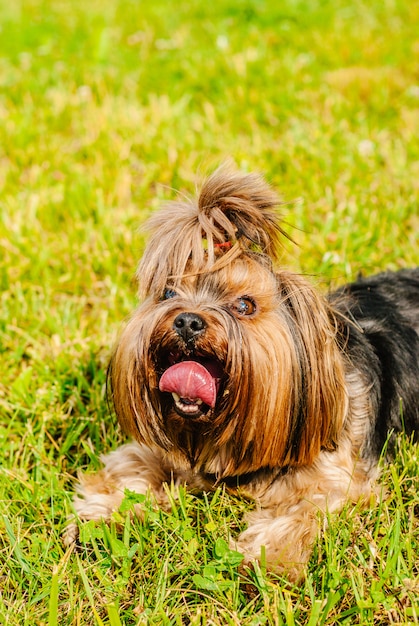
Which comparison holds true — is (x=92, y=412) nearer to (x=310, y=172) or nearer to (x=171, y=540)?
(x=171, y=540)


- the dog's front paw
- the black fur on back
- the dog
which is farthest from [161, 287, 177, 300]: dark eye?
the dog's front paw

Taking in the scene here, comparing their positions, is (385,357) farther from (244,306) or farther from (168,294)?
(168,294)

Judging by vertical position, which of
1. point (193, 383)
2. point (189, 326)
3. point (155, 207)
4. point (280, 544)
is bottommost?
point (280, 544)

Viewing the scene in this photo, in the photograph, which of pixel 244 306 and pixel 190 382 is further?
pixel 244 306

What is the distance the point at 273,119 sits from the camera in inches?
273

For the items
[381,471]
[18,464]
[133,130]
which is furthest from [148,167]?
[381,471]

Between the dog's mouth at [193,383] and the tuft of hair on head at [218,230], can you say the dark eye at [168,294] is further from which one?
the dog's mouth at [193,383]

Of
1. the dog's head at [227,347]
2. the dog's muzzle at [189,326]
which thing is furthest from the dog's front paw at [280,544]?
the dog's muzzle at [189,326]

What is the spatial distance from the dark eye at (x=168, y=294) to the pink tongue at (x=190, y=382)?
330 millimetres

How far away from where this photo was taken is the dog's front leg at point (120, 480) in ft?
11.1

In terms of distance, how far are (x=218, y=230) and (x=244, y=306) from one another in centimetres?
34

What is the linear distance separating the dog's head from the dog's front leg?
0.41m

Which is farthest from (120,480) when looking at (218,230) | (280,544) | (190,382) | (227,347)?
(218,230)

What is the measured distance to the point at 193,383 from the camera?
279 cm
